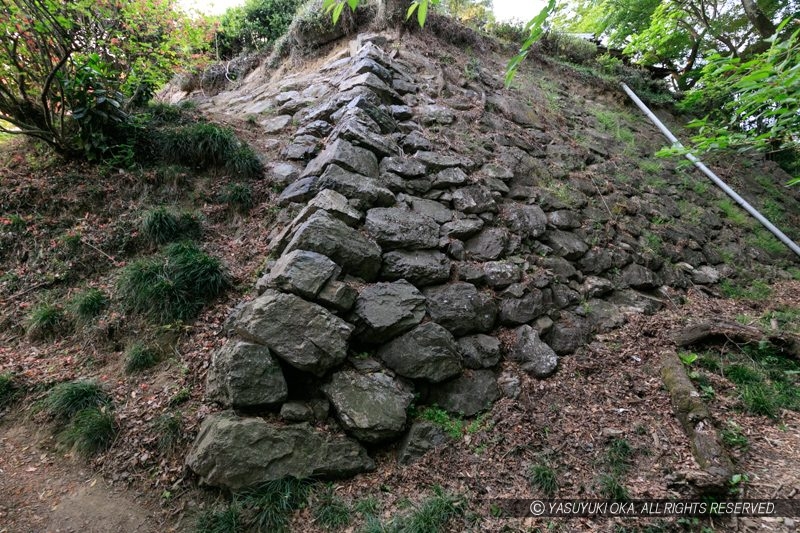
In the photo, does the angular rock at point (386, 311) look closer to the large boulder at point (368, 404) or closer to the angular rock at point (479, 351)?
the large boulder at point (368, 404)

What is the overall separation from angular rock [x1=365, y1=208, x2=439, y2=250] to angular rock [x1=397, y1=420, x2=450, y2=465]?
1.88 meters

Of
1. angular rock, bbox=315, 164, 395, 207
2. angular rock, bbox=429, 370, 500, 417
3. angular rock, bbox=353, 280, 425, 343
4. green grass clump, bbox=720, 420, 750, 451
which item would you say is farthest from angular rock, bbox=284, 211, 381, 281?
green grass clump, bbox=720, 420, 750, 451

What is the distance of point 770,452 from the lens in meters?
3.25

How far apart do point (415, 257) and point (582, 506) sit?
2.66 meters

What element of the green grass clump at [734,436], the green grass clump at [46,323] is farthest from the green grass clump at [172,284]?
the green grass clump at [734,436]

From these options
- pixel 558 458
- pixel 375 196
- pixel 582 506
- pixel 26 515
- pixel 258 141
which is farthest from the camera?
pixel 258 141

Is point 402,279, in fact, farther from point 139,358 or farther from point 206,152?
point 206,152

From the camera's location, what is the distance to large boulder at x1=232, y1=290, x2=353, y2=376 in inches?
123

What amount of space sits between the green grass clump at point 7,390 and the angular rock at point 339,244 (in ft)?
9.04

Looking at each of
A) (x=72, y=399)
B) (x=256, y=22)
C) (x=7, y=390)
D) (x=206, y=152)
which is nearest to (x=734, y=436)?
(x=72, y=399)

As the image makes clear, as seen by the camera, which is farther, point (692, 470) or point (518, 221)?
point (518, 221)

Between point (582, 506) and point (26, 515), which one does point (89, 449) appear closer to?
point (26, 515)

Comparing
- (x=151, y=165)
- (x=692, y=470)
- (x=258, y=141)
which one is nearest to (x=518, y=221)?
(x=692, y=470)

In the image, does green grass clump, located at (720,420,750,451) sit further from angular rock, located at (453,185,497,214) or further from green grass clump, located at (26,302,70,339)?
green grass clump, located at (26,302,70,339)
